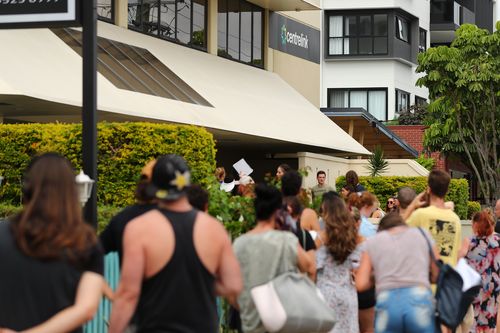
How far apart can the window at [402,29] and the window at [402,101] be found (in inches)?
99.2

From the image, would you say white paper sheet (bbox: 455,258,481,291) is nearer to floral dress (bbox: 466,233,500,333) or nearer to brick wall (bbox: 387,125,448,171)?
floral dress (bbox: 466,233,500,333)

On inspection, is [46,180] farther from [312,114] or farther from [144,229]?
[312,114]

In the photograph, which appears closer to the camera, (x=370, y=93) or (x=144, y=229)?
(x=144, y=229)

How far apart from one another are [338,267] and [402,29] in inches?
1918

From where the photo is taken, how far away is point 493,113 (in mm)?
42969

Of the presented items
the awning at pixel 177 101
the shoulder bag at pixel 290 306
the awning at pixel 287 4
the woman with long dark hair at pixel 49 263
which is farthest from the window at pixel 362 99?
the woman with long dark hair at pixel 49 263

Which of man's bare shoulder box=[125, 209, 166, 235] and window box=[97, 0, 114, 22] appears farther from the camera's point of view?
window box=[97, 0, 114, 22]

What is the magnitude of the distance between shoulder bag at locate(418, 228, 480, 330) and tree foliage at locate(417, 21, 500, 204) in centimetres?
3293

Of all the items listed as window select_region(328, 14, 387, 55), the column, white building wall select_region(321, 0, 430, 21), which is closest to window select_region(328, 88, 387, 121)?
window select_region(328, 14, 387, 55)

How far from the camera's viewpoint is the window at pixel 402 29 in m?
57.1

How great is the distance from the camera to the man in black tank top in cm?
634

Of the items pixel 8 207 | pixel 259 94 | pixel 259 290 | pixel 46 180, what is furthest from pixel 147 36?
pixel 46 180

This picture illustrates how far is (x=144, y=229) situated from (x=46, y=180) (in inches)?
33.5

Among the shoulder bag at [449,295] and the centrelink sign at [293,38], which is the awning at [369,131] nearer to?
the centrelink sign at [293,38]
